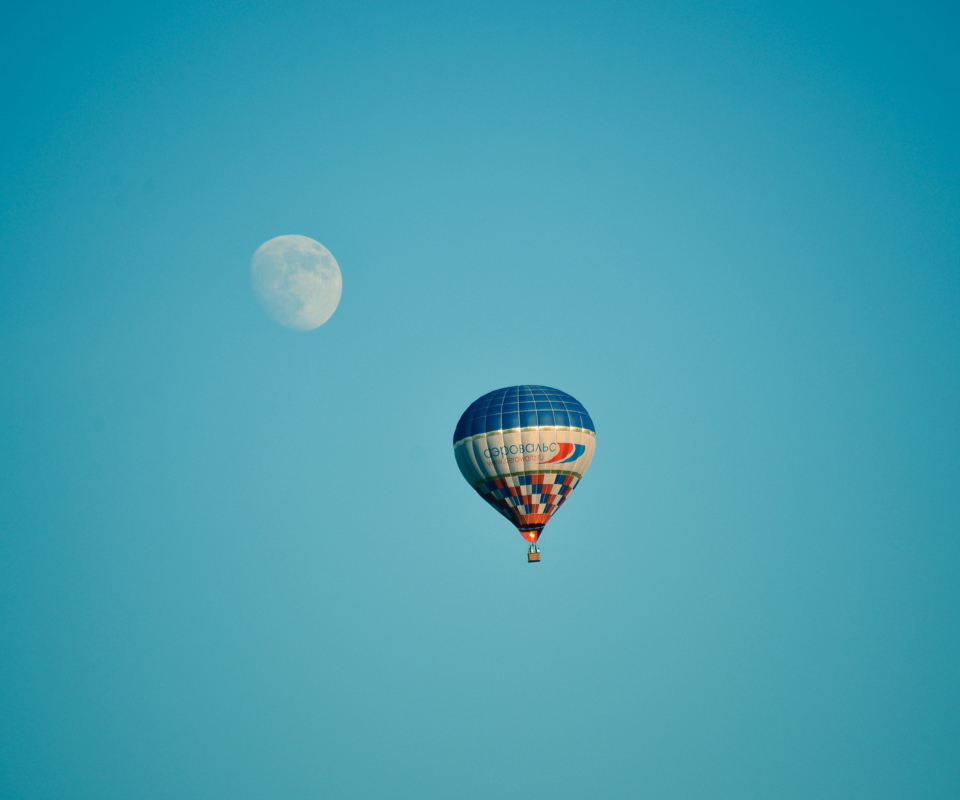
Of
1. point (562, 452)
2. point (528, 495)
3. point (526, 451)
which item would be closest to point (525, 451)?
point (526, 451)

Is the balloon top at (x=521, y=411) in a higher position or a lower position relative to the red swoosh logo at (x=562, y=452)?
higher

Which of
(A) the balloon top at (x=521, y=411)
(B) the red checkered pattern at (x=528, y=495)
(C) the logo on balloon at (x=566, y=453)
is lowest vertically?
(B) the red checkered pattern at (x=528, y=495)

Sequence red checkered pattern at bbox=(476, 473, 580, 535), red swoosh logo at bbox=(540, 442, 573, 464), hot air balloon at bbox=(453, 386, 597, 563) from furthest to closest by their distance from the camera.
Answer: red checkered pattern at bbox=(476, 473, 580, 535) < red swoosh logo at bbox=(540, 442, 573, 464) < hot air balloon at bbox=(453, 386, 597, 563)

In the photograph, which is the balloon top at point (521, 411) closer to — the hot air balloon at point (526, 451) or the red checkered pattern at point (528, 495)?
the hot air balloon at point (526, 451)

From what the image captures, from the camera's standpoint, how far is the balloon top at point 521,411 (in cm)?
4359

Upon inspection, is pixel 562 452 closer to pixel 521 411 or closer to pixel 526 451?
pixel 526 451

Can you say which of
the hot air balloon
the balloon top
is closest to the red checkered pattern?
the hot air balloon

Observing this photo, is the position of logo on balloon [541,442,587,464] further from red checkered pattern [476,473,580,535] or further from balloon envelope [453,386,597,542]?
red checkered pattern [476,473,580,535]

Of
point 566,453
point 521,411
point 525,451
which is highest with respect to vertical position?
point 521,411

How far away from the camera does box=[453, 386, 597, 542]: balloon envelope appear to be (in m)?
43.4

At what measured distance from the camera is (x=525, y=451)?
4328 cm

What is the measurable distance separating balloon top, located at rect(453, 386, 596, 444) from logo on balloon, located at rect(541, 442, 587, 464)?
3.45ft

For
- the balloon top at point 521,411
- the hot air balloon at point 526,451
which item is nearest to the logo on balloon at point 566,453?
the hot air balloon at point 526,451

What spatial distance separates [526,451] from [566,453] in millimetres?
2197
